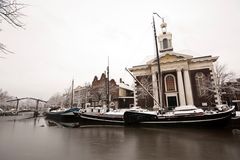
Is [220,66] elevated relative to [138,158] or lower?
elevated

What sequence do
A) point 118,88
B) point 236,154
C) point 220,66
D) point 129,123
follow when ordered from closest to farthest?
point 236,154 → point 129,123 → point 220,66 → point 118,88

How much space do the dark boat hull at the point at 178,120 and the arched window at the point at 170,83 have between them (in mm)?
14523

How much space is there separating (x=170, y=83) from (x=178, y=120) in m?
15.7

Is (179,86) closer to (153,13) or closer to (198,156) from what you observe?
(153,13)

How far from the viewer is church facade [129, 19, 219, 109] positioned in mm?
29203

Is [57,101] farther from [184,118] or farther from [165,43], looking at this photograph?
[184,118]

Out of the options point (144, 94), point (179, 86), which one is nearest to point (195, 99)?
point (179, 86)

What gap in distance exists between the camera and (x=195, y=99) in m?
29.6

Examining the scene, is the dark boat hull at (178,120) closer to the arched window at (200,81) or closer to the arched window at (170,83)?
the arched window at (200,81)

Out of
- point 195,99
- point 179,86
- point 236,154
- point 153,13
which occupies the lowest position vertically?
point 236,154

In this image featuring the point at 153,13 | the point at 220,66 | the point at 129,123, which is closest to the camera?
the point at 129,123

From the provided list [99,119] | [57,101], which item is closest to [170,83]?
[99,119]

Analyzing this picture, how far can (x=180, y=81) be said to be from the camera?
30.2 meters

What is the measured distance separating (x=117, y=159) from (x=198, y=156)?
152 inches
